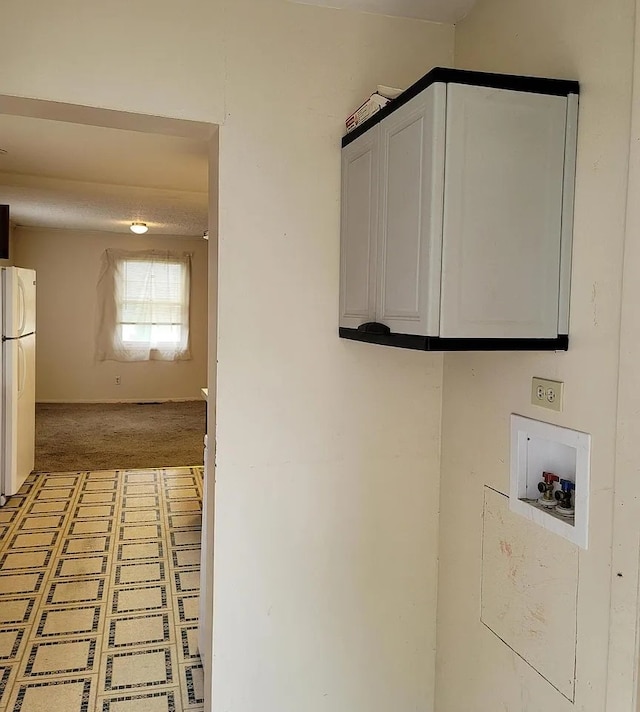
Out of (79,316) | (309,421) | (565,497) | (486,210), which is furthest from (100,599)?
(79,316)

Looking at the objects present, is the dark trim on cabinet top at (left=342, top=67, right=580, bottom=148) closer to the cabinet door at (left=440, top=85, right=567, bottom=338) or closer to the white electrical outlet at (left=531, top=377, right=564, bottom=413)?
the cabinet door at (left=440, top=85, right=567, bottom=338)

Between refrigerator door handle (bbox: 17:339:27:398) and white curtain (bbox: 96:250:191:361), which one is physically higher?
white curtain (bbox: 96:250:191:361)

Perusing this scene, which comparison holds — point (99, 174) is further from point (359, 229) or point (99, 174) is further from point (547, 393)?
point (547, 393)

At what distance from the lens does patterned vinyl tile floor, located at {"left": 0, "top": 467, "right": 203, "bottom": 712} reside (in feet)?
8.17

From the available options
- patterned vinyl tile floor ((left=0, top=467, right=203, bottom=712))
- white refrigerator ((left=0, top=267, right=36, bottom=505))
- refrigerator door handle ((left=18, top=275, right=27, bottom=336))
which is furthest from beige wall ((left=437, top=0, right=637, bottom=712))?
refrigerator door handle ((left=18, top=275, right=27, bottom=336))

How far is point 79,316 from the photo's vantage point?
8758 millimetres

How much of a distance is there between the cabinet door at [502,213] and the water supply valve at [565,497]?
1.31ft

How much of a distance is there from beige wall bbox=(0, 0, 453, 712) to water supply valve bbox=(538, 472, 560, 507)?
56cm

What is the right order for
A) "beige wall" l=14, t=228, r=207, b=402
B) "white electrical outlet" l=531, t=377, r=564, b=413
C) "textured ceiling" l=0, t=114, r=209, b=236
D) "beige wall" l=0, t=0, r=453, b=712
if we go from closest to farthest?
"white electrical outlet" l=531, t=377, r=564, b=413, "beige wall" l=0, t=0, r=453, b=712, "textured ceiling" l=0, t=114, r=209, b=236, "beige wall" l=14, t=228, r=207, b=402

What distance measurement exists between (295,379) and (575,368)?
89 cm

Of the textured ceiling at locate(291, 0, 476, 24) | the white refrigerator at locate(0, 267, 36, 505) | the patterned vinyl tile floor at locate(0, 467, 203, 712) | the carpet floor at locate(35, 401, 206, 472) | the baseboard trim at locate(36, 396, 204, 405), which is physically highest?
the textured ceiling at locate(291, 0, 476, 24)

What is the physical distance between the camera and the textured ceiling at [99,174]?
3.43m

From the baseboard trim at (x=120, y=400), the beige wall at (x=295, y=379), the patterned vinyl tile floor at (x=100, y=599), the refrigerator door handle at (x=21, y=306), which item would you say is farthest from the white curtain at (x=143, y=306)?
the beige wall at (x=295, y=379)

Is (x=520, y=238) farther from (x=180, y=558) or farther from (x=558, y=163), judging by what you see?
(x=180, y=558)
